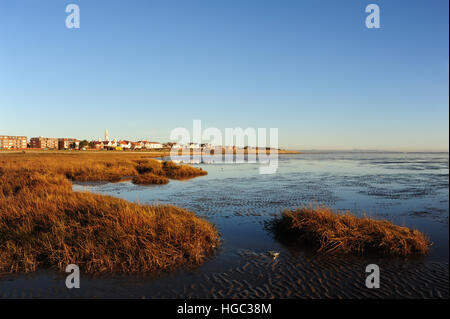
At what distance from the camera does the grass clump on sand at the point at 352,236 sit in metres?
9.70

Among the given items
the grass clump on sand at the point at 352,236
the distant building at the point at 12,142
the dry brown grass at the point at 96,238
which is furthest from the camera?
the distant building at the point at 12,142

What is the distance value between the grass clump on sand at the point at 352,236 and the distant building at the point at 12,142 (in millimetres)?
219495

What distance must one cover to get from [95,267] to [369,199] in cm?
1909

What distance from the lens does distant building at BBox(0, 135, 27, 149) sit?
178m

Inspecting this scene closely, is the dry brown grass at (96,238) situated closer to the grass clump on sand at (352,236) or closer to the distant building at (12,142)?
the grass clump on sand at (352,236)

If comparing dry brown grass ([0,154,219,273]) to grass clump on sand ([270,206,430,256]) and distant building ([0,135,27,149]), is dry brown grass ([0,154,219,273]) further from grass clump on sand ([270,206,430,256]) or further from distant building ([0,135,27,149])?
distant building ([0,135,27,149])

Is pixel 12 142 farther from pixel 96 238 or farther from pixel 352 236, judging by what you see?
pixel 352 236

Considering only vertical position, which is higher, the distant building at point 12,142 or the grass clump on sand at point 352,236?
the distant building at point 12,142

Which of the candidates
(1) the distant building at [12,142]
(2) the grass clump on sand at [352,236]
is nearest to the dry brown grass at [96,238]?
(2) the grass clump on sand at [352,236]

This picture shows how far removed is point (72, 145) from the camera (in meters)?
195

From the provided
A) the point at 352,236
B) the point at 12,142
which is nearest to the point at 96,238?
the point at 352,236

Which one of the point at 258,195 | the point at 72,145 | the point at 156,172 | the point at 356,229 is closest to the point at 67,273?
the point at 356,229

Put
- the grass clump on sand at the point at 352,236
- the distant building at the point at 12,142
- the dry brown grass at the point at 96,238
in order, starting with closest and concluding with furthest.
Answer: the dry brown grass at the point at 96,238
the grass clump on sand at the point at 352,236
the distant building at the point at 12,142
